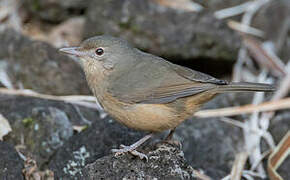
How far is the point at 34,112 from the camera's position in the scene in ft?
17.5

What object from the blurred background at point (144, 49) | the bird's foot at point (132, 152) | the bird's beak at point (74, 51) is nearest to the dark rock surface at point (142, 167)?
the bird's foot at point (132, 152)

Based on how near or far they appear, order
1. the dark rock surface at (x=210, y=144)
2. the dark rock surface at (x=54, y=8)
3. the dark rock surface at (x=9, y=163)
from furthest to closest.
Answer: the dark rock surface at (x=54, y=8)
the dark rock surface at (x=210, y=144)
the dark rock surface at (x=9, y=163)

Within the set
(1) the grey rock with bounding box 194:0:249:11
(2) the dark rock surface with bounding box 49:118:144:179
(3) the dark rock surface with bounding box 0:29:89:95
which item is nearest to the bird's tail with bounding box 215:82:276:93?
(2) the dark rock surface with bounding box 49:118:144:179

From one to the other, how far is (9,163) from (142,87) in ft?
4.69

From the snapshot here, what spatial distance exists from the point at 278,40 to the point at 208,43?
54.3 inches

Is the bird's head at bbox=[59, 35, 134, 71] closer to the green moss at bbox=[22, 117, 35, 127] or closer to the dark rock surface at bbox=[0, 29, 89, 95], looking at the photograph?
the green moss at bbox=[22, 117, 35, 127]

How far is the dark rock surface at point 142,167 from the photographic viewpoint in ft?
12.7

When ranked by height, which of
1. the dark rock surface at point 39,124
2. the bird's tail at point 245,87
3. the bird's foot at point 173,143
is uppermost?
the bird's tail at point 245,87

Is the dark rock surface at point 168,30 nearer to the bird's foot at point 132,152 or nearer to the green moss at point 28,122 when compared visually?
the green moss at point 28,122

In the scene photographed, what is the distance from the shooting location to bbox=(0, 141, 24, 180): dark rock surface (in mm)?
4273

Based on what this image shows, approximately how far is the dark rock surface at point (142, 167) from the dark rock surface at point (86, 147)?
25.0 inches

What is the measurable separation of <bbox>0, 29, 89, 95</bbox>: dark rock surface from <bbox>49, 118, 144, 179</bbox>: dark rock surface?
146 cm

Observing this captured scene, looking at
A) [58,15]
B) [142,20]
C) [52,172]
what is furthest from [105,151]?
[58,15]

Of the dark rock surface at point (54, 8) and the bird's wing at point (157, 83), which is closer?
the bird's wing at point (157, 83)
